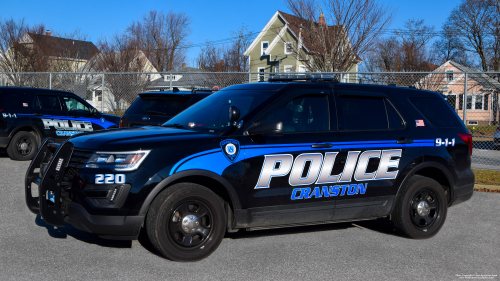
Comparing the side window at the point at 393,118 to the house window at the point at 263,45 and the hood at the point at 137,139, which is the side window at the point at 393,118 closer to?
the hood at the point at 137,139

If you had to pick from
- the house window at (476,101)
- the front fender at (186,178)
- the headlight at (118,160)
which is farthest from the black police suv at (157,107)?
the house window at (476,101)

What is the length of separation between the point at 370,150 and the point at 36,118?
367 inches

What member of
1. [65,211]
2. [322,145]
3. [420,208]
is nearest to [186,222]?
[65,211]

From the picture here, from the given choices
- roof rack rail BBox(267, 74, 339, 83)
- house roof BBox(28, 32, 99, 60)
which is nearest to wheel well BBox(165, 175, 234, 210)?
roof rack rail BBox(267, 74, 339, 83)

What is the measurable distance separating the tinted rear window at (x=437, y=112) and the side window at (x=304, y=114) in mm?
1336

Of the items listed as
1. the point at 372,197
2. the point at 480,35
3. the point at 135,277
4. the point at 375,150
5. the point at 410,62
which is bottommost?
the point at 135,277

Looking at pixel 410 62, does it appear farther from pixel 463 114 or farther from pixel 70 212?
pixel 70 212

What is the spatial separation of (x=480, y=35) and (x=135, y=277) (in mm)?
45812

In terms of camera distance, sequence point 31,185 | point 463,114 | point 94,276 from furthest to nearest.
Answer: point 463,114, point 31,185, point 94,276

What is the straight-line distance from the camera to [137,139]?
441 centimetres

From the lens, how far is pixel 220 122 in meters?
5.05

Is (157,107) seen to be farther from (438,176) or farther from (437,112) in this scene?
(438,176)

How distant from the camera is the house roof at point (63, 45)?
34406 mm

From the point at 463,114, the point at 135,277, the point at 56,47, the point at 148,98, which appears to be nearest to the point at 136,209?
the point at 135,277
